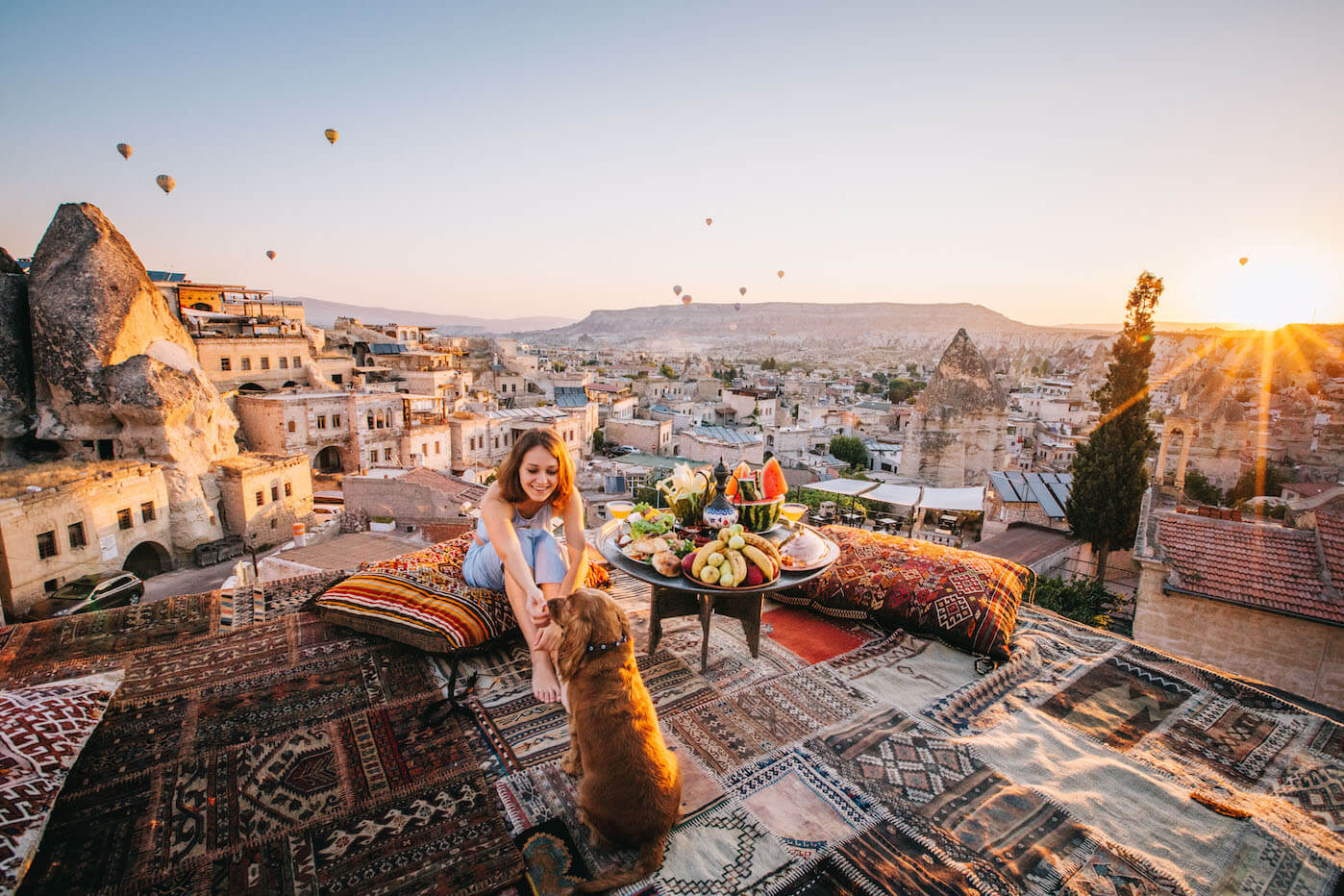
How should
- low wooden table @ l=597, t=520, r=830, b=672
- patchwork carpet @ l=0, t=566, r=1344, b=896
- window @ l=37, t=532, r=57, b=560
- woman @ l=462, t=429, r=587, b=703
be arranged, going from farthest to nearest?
window @ l=37, t=532, r=57, b=560 → low wooden table @ l=597, t=520, r=830, b=672 → woman @ l=462, t=429, r=587, b=703 → patchwork carpet @ l=0, t=566, r=1344, b=896

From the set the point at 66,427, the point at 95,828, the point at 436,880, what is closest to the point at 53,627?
the point at 95,828

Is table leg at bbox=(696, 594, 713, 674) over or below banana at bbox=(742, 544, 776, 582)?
below

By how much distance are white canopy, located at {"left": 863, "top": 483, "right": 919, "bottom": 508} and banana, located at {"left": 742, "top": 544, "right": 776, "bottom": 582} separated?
11709 mm

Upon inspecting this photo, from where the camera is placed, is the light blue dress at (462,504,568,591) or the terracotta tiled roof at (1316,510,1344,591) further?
the terracotta tiled roof at (1316,510,1344,591)

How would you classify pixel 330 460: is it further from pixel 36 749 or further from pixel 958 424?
pixel 36 749

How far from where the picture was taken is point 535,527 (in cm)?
328

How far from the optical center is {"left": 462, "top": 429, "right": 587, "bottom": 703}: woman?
9.62ft

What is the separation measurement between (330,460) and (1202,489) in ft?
121

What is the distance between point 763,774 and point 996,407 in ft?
68.6

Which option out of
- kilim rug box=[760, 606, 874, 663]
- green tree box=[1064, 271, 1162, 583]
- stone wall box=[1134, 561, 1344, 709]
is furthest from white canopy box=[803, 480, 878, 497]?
kilim rug box=[760, 606, 874, 663]

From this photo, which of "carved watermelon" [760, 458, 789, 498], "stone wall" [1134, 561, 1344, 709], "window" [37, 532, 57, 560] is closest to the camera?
"carved watermelon" [760, 458, 789, 498]

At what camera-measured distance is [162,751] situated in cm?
263

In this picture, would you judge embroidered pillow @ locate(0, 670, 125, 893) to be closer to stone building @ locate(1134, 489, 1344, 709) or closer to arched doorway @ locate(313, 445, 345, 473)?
stone building @ locate(1134, 489, 1344, 709)

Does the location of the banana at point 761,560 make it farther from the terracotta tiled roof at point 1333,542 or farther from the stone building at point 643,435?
the stone building at point 643,435
